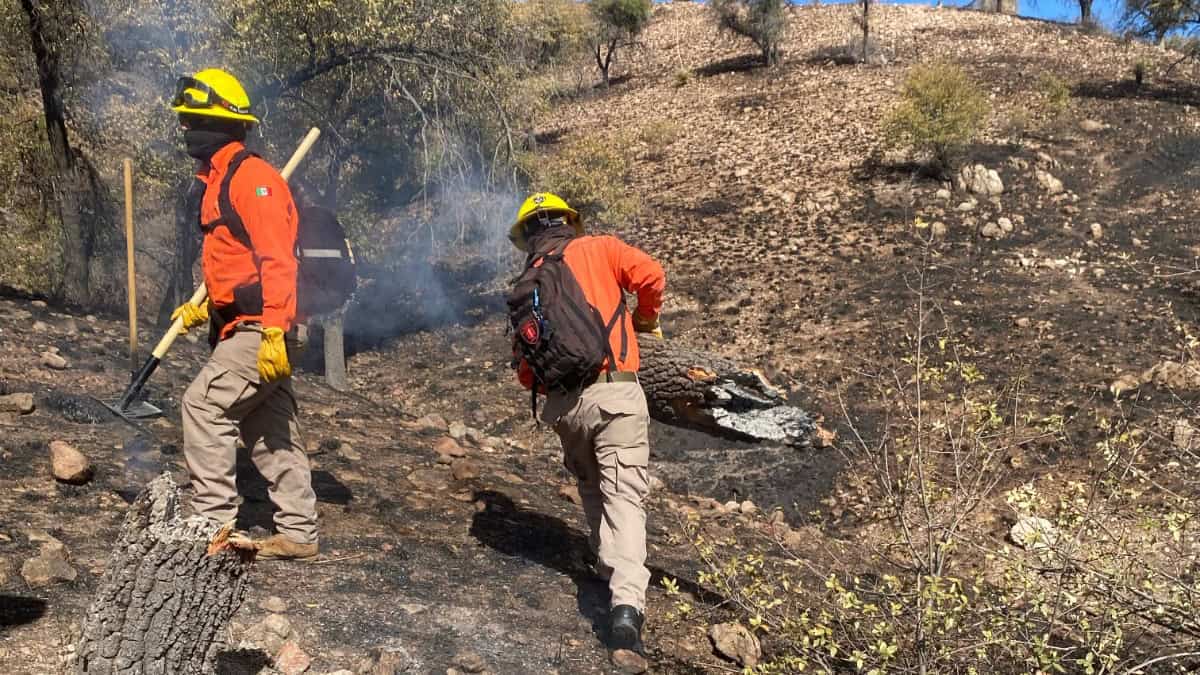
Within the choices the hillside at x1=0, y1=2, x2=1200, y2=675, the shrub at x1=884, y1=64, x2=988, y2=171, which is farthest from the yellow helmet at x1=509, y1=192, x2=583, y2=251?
the shrub at x1=884, y1=64, x2=988, y2=171

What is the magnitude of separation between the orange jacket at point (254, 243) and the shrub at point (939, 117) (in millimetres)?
12349

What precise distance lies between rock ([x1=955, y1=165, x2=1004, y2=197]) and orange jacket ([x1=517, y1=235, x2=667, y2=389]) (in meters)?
10.9

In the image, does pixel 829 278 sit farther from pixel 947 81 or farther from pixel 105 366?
pixel 105 366

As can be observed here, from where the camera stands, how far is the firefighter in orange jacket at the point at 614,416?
2902mm

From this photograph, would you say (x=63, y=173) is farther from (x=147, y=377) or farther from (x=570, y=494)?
(x=570, y=494)

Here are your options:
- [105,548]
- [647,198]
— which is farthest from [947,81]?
[105,548]

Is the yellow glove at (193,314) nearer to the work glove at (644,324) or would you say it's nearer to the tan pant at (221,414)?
the tan pant at (221,414)

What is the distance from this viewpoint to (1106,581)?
2336 millimetres

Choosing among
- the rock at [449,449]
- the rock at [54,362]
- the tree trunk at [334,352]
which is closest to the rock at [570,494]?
the rock at [449,449]

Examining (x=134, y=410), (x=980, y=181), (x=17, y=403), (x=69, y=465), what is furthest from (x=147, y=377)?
(x=980, y=181)

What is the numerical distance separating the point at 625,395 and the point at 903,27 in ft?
84.8

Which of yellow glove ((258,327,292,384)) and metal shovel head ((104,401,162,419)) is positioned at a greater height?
yellow glove ((258,327,292,384))

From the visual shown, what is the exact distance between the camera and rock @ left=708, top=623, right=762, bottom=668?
305 cm

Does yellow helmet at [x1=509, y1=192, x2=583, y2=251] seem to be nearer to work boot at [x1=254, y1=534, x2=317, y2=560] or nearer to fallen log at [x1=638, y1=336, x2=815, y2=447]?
work boot at [x1=254, y1=534, x2=317, y2=560]
